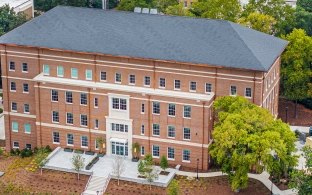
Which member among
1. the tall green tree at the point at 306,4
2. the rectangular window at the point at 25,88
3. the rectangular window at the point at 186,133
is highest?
the tall green tree at the point at 306,4

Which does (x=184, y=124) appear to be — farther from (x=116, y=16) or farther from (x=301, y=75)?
(x=301, y=75)

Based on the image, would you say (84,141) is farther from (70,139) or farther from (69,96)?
(69,96)

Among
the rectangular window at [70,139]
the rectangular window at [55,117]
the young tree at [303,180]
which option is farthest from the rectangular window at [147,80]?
the young tree at [303,180]

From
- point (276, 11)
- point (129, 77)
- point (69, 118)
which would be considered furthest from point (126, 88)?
point (276, 11)

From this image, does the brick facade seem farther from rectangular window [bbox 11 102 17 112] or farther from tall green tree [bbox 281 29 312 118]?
tall green tree [bbox 281 29 312 118]

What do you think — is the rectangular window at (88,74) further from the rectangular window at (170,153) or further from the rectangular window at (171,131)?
the rectangular window at (170,153)

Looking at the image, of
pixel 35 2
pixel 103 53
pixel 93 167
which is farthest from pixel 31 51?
pixel 35 2
